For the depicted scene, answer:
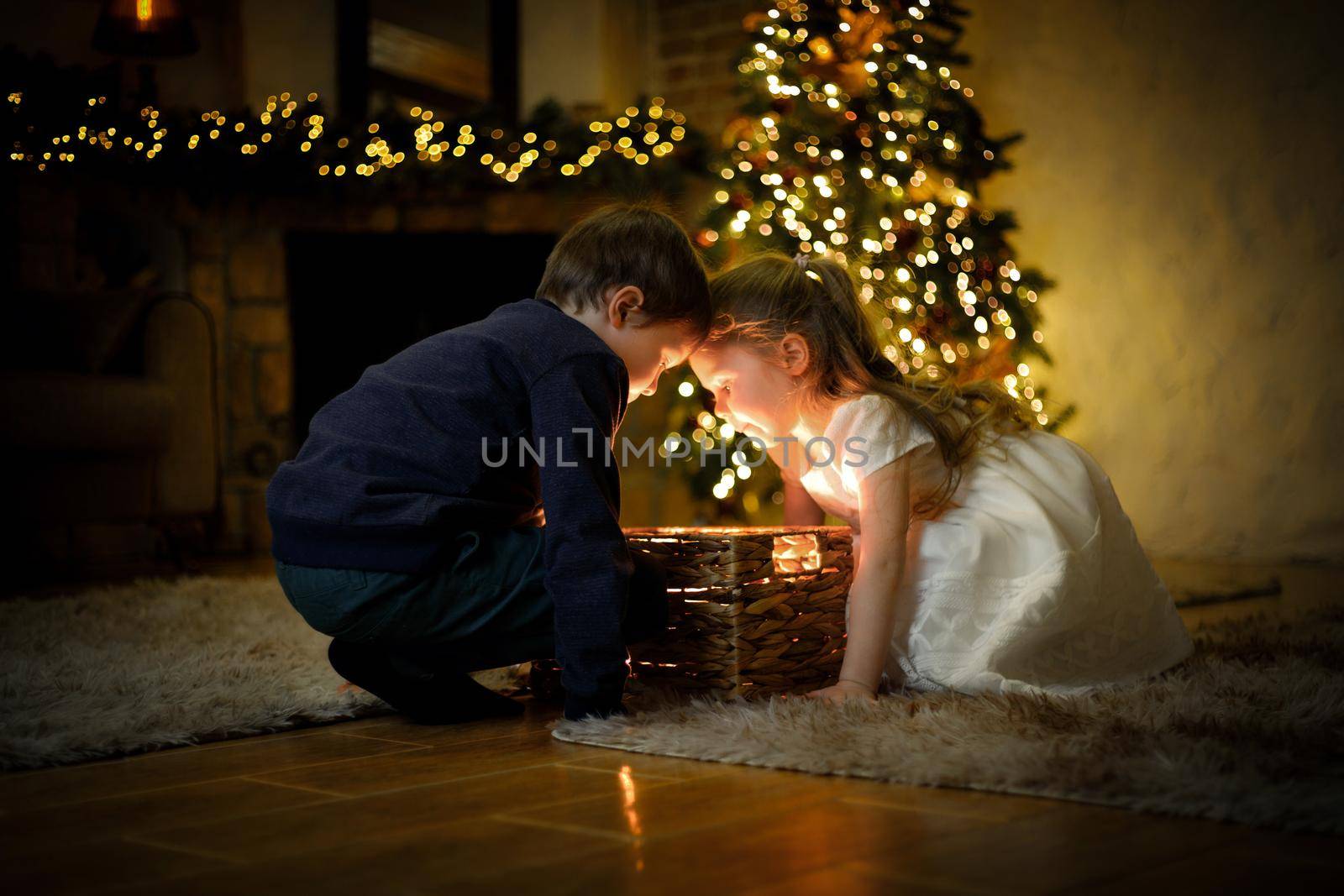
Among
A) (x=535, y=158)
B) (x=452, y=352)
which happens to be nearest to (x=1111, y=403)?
(x=535, y=158)

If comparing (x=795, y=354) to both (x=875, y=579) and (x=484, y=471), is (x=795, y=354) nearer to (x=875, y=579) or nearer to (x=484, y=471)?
(x=875, y=579)

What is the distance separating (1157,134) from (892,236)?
1060mm

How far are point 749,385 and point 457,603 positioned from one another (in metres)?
0.51

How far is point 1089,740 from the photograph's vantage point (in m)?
1.10

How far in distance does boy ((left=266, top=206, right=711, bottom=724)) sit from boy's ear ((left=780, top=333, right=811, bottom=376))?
0.73 ft

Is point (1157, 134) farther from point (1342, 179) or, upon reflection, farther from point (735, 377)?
point (735, 377)

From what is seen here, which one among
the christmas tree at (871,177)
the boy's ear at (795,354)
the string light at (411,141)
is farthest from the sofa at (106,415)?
the boy's ear at (795,354)

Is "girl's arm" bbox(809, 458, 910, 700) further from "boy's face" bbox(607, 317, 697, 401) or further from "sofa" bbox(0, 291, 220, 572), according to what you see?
"sofa" bbox(0, 291, 220, 572)

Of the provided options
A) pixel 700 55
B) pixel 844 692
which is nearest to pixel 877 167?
pixel 700 55

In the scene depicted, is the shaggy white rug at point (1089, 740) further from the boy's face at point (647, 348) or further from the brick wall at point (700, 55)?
the brick wall at point (700, 55)

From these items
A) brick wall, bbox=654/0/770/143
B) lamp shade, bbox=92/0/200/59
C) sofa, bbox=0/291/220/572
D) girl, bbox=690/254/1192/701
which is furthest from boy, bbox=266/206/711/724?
brick wall, bbox=654/0/770/143

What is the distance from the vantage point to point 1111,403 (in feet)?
12.4

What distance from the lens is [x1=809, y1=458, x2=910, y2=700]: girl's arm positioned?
1437 millimetres

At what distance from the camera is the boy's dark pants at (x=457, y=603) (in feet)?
4.37
